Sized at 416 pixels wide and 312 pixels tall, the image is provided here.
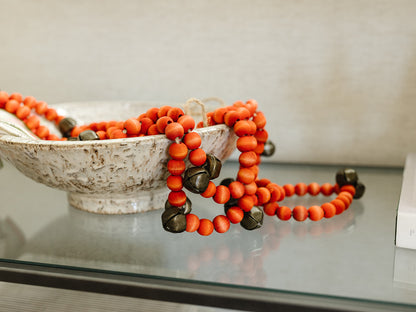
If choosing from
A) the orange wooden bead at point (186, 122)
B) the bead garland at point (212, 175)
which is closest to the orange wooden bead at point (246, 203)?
the bead garland at point (212, 175)

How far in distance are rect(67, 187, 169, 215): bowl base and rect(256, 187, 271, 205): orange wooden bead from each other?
12 centimetres

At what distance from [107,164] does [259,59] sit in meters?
0.39

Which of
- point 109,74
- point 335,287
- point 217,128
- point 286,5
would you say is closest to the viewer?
point 335,287

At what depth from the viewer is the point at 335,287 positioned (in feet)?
1.31

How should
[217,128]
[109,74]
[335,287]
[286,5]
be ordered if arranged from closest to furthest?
[335,287] < [217,128] < [286,5] < [109,74]

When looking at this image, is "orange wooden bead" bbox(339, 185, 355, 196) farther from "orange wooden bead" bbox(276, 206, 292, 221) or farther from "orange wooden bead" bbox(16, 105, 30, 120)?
"orange wooden bead" bbox(16, 105, 30, 120)

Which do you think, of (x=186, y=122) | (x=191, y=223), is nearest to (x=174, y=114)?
(x=186, y=122)

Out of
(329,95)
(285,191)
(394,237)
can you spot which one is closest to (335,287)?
(394,237)

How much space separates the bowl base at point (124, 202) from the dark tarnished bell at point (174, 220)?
80 millimetres

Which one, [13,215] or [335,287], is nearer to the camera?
[335,287]

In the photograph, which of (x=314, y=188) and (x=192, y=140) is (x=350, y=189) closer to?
(x=314, y=188)

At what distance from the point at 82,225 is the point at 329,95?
1.48ft

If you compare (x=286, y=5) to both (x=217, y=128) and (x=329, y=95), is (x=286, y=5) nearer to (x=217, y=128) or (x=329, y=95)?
(x=329, y=95)

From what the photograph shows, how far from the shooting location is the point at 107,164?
0.47 meters
